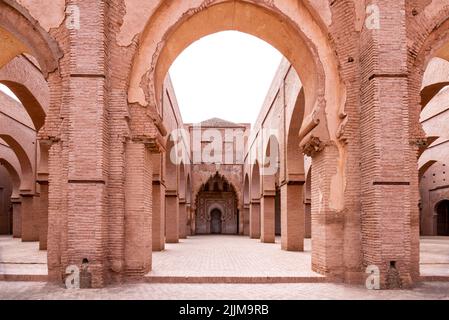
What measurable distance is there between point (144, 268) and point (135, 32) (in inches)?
172

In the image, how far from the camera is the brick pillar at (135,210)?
796cm

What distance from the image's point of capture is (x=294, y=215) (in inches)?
588

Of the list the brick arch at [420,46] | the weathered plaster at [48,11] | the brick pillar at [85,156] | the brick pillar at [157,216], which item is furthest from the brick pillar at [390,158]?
the brick pillar at [157,216]

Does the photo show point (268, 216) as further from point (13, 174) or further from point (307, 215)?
point (13, 174)

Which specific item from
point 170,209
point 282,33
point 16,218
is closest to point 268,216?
point 170,209

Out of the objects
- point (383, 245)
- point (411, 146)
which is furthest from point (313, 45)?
point (383, 245)

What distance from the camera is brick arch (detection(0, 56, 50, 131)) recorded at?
13766mm

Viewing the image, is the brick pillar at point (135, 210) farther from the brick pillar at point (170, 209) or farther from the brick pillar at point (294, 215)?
the brick pillar at point (170, 209)

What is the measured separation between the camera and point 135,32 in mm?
8148

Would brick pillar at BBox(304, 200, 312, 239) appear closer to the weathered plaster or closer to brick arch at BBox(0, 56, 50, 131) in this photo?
brick arch at BBox(0, 56, 50, 131)

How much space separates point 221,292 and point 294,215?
27.0 feet

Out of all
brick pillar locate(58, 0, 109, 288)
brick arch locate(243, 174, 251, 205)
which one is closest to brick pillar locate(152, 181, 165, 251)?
brick pillar locate(58, 0, 109, 288)
